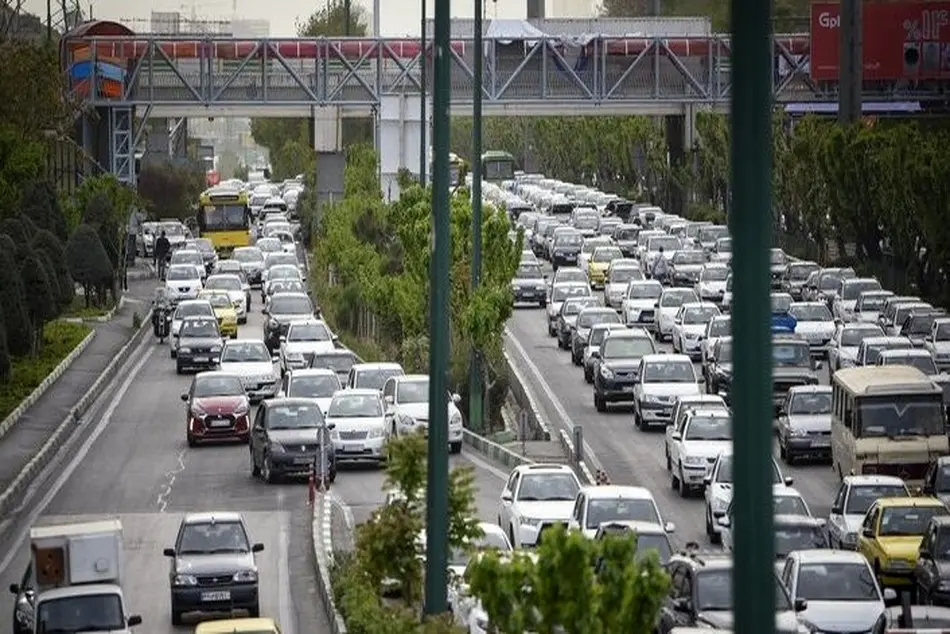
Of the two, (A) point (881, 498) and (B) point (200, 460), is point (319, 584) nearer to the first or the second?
(A) point (881, 498)

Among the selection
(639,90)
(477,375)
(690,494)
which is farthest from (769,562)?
(639,90)

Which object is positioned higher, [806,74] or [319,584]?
[806,74]

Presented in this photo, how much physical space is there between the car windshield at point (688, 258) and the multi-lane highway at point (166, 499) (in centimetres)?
2815

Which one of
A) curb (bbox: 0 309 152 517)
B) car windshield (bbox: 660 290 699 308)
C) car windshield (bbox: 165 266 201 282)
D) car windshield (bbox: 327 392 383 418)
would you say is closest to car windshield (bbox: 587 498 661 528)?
curb (bbox: 0 309 152 517)

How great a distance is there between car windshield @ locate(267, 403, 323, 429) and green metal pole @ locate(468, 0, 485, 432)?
7181 mm

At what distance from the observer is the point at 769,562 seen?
721cm

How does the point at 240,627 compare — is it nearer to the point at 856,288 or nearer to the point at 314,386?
the point at 314,386

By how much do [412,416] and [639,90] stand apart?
64151mm

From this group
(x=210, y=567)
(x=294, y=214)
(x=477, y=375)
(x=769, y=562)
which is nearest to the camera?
(x=769, y=562)

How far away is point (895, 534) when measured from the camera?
101 feet

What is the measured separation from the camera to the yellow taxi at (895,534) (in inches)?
1186

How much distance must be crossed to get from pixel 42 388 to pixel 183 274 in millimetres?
22005

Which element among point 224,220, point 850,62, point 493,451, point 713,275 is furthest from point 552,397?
point 224,220

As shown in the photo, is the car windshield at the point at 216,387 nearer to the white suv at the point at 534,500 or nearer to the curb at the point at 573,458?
the curb at the point at 573,458
